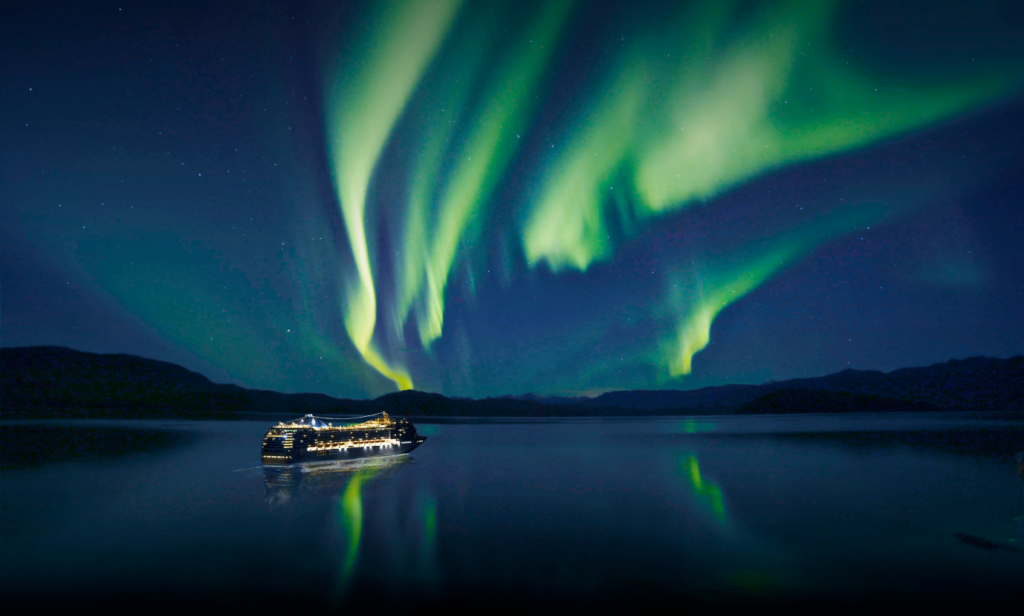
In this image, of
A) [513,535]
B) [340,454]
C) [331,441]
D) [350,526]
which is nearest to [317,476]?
[331,441]

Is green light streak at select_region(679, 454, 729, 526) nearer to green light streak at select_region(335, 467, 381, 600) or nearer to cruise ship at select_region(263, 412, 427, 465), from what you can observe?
green light streak at select_region(335, 467, 381, 600)

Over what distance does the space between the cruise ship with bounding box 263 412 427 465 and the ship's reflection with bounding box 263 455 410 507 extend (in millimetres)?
934

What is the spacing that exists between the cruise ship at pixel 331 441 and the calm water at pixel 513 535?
19.2ft

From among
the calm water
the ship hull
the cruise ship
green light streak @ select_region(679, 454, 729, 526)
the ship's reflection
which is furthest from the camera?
the cruise ship

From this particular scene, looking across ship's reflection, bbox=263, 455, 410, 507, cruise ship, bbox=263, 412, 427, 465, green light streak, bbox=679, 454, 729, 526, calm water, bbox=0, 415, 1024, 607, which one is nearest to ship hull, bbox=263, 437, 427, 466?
cruise ship, bbox=263, 412, 427, 465

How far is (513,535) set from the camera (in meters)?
25.6

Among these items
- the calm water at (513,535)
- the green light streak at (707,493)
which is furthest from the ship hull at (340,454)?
the green light streak at (707,493)

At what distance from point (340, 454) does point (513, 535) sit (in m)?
42.2

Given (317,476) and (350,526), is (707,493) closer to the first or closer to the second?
(350,526)

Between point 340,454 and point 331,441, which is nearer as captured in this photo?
point 331,441

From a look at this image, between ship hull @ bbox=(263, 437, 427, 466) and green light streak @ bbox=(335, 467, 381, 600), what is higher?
ship hull @ bbox=(263, 437, 427, 466)

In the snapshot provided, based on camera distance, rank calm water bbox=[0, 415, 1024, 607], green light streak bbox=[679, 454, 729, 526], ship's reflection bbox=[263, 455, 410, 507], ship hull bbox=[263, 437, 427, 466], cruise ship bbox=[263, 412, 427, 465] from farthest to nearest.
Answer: cruise ship bbox=[263, 412, 427, 465], ship hull bbox=[263, 437, 427, 466], ship's reflection bbox=[263, 455, 410, 507], green light streak bbox=[679, 454, 729, 526], calm water bbox=[0, 415, 1024, 607]

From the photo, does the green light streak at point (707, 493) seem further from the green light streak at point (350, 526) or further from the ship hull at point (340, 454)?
the ship hull at point (340, 454)

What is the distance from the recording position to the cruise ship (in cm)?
5653
